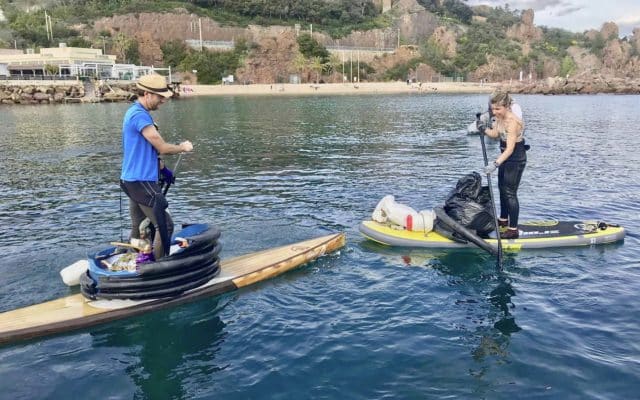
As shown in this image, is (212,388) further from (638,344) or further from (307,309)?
(638,344)

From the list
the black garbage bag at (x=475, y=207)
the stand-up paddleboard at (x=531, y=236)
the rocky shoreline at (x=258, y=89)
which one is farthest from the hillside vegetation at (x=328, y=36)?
the black garbage bag at (x=475, y=207)

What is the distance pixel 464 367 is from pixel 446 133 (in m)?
28.0

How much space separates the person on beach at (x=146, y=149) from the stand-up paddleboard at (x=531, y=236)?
504 cm

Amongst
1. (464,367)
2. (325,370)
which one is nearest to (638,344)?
(464,367)

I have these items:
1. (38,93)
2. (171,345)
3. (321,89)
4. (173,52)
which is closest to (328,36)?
(321,89)

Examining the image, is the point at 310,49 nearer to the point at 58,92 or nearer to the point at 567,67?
the point at 58,92

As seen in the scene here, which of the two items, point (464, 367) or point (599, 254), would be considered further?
point (599, 254)

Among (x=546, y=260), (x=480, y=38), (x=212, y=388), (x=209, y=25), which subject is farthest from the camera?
(x=480, y=38)

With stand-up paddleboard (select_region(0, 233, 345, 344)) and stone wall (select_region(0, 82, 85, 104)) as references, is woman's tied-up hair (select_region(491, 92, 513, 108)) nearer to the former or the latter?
stand-up paddleboard (select_region(0, 233, 345, 344))

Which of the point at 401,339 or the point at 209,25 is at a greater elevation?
the point at 209,25

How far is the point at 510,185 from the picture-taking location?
34.6ft

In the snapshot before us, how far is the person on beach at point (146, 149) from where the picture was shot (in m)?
7.26

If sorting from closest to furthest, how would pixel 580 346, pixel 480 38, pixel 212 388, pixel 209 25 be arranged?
pixel 212 388 < pixel 580 346 < pixel 209 25 < pixel 480 38

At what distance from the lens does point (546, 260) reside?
10.2 metres
